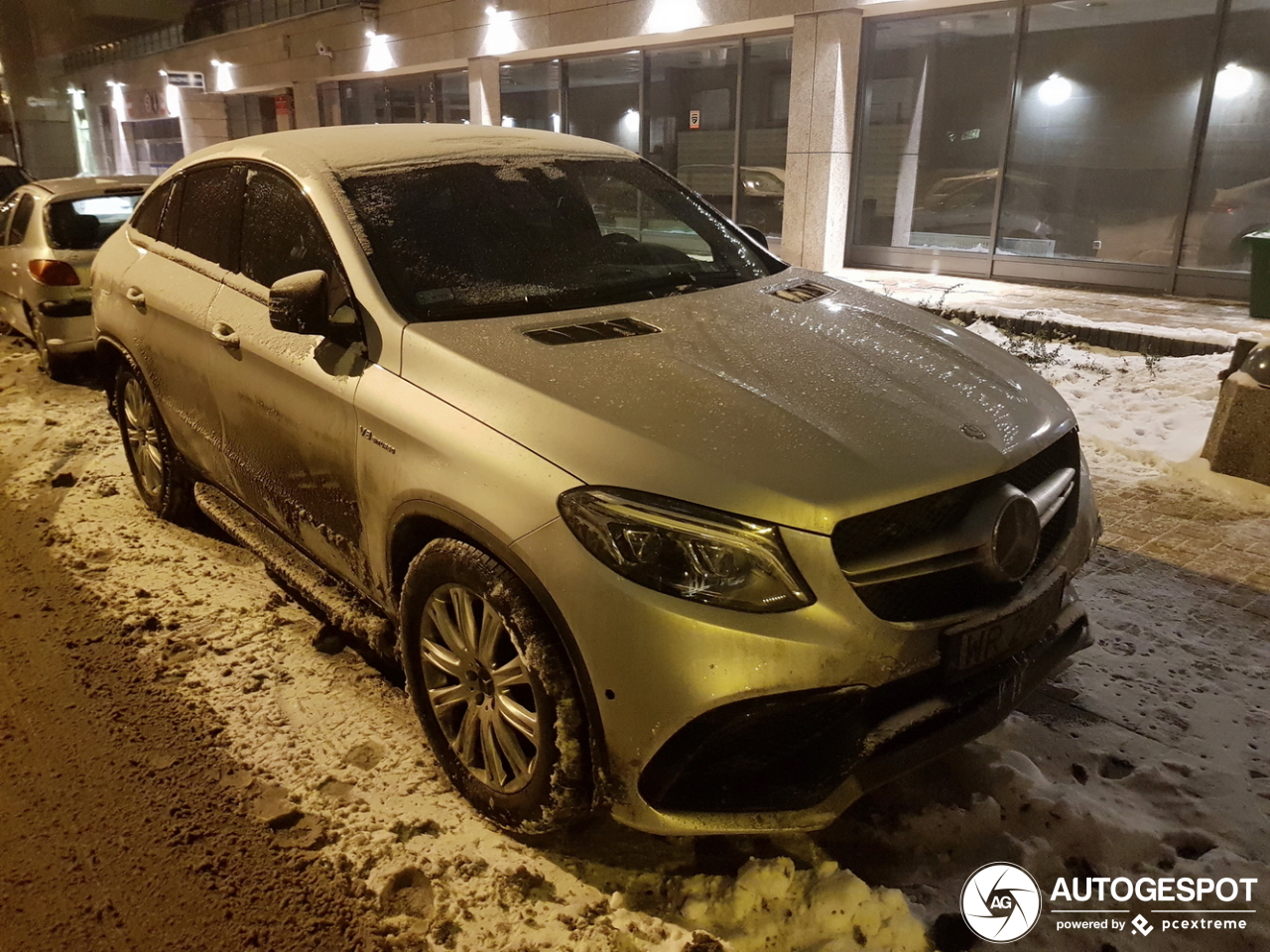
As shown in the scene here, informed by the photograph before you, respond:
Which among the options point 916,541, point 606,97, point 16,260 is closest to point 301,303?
point 916,541

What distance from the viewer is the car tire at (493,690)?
230 centimetres

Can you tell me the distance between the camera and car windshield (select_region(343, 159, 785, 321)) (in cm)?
304

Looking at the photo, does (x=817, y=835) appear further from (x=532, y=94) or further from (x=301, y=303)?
(x=532, y=94)

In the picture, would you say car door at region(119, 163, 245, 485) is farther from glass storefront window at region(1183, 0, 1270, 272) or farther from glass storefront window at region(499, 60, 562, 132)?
glass storefront window at region(499, 60, 562, 132)

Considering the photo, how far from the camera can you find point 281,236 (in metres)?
3.44

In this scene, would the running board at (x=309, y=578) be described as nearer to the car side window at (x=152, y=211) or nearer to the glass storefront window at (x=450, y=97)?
the car side window at (x=152, y=211)

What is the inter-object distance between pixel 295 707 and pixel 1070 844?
2535 millimetres

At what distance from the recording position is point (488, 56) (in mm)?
17594

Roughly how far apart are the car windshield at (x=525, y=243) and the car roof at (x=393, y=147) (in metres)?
0.07

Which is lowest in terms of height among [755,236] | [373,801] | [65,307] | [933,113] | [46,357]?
[373,801]

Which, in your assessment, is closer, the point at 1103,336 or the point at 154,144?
the point at 1103,336

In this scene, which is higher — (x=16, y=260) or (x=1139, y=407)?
(x=16, y=260)

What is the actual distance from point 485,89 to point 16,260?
1170cm

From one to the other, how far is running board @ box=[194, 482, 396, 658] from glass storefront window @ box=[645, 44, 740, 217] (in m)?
12.2
